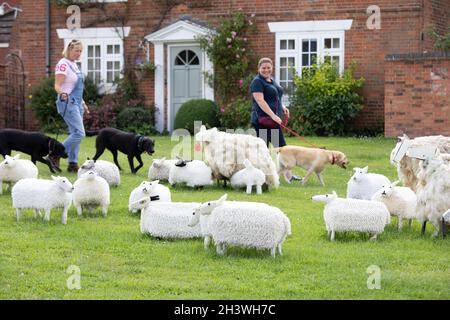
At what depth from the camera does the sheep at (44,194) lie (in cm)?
936

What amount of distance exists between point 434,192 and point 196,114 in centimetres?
1396

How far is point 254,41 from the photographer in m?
23.0

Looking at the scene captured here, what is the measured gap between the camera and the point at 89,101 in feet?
78.3

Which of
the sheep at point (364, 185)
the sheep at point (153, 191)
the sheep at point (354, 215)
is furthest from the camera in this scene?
the sheep at point (364, 185)

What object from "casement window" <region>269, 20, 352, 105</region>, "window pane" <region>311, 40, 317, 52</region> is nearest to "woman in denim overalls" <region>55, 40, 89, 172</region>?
Result: "casement window" <region>269, 20, 352, 105</region>

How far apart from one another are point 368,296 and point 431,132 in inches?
511

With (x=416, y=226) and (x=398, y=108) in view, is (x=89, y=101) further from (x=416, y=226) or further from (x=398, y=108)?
(x=416, y=226)

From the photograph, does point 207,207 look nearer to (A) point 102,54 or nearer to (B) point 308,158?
(B) point 308,158

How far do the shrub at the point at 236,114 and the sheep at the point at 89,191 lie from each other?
1189cm

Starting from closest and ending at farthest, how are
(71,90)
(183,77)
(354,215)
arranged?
(354,215)
(71,90)
(183,77)

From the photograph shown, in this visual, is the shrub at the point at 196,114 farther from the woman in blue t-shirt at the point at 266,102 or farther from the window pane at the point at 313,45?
the woman in blue t-shirt at the point at 266,102

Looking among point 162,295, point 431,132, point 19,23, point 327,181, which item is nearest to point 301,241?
point 162,295

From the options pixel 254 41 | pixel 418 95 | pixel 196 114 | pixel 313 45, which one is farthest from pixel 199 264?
pixel 254 41

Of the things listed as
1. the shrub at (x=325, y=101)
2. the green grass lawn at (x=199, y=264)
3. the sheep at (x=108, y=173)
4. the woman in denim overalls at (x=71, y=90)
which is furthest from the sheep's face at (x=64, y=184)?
the shrub at (x=325, y=101)
